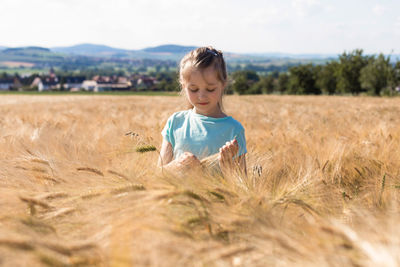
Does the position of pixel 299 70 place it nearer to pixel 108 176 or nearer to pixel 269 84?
pixel 269 84

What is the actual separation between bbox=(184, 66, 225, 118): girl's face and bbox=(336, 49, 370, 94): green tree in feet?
151

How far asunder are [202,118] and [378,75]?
41864mm

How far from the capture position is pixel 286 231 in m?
0.80

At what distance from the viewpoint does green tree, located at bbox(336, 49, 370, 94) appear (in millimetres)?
44594

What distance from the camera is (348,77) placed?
147ft

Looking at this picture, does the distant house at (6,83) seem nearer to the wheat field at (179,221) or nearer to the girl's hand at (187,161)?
the girl's hand at (187,161)

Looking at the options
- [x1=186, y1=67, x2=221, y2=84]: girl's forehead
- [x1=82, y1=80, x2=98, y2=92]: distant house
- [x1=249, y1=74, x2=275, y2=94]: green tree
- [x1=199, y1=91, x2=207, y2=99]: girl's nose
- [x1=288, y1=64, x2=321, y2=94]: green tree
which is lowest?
[x1=82, y1=80, x2=98, y2=92]: distant house

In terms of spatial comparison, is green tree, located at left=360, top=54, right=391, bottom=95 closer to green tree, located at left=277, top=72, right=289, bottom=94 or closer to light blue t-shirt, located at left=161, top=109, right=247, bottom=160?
green tree, located at left=277, top=72, right=289, bottom=94

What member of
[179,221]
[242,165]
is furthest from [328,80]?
[179,221]

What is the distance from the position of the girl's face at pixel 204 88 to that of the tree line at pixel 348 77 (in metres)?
26.1

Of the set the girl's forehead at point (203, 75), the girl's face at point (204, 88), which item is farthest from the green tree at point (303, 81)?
the girl's forehead at point (203, 75)

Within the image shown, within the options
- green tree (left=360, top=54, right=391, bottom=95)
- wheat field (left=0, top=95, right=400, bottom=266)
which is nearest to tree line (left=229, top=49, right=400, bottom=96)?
green tree (left=360, top=54, right=391, bottom=95)

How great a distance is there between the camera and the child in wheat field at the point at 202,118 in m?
1.92

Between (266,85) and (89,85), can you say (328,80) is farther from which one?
(89,85)
